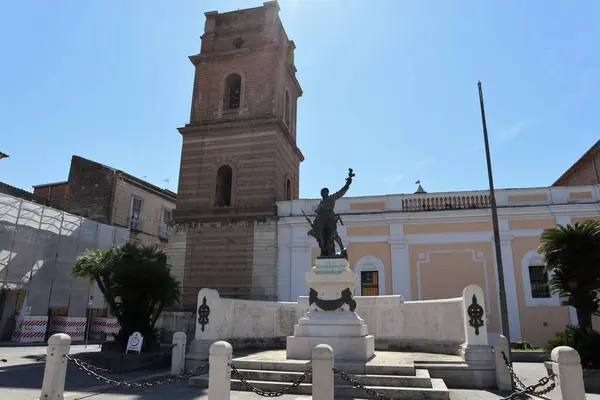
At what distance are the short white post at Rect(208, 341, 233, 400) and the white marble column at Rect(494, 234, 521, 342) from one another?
55.0 ft

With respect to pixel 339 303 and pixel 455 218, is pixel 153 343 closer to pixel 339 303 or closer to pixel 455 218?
pixel 339 303

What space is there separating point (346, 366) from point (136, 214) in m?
26.0

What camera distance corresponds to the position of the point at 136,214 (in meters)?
32.0

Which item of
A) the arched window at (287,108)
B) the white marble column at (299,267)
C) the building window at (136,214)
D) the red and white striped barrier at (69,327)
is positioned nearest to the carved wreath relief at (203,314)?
the white marble column at (299,267)

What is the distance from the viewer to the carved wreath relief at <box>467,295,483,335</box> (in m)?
10.3

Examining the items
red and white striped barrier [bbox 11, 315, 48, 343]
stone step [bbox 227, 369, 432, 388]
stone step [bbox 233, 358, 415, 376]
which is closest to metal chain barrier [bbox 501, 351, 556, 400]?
stone step [bbox 227, 369, 432, 388]

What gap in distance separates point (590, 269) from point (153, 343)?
13473 millimetres

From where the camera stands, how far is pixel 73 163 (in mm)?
32031

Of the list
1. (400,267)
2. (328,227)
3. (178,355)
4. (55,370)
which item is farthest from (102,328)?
(55,370)

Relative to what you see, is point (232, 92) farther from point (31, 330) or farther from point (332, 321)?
point (332, 321)

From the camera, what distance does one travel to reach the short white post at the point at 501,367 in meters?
9.52

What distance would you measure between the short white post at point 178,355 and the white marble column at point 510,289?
1471 cm

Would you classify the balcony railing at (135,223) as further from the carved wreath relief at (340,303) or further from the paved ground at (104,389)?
the carved wreath relief at (340,303)

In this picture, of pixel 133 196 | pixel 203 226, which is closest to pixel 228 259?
pixel 203 226
